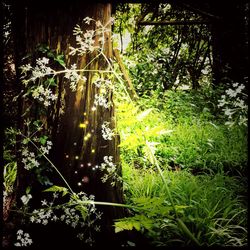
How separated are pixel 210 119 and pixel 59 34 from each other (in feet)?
12.9

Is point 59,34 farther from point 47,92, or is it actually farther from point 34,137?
point 34,137

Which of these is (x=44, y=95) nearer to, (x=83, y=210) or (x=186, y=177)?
(x=83, y=210)

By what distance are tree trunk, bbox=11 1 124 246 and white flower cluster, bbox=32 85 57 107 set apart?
0.25 feet

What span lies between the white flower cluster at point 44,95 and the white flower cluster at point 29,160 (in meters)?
0.41

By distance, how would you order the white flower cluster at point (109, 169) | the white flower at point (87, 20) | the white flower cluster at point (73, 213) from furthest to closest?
the white flower cluster at point (109, 169)
the white flower cluster at point (73, 213)
the white flower at point (87, 20)

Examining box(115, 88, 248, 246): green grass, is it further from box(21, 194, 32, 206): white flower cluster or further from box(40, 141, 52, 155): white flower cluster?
box(21, 194, 32, 206): white flower cluster

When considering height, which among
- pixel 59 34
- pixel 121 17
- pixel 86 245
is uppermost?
pixel 121 17

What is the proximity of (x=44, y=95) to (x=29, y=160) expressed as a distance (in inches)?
21.4

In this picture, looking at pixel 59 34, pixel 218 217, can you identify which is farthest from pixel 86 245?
pixel 59 34

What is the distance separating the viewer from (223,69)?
6.05 metres

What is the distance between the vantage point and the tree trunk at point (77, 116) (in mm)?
1880

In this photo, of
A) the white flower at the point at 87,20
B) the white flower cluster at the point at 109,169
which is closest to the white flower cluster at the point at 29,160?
the white flower cluster at the point at 109,169

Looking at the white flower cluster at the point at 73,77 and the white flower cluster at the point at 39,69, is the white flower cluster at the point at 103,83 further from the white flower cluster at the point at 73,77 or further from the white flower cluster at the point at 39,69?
the white flower cluster at the point at 39,69

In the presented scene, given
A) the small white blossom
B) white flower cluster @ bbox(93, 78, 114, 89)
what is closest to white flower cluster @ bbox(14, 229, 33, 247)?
the small white blossom
